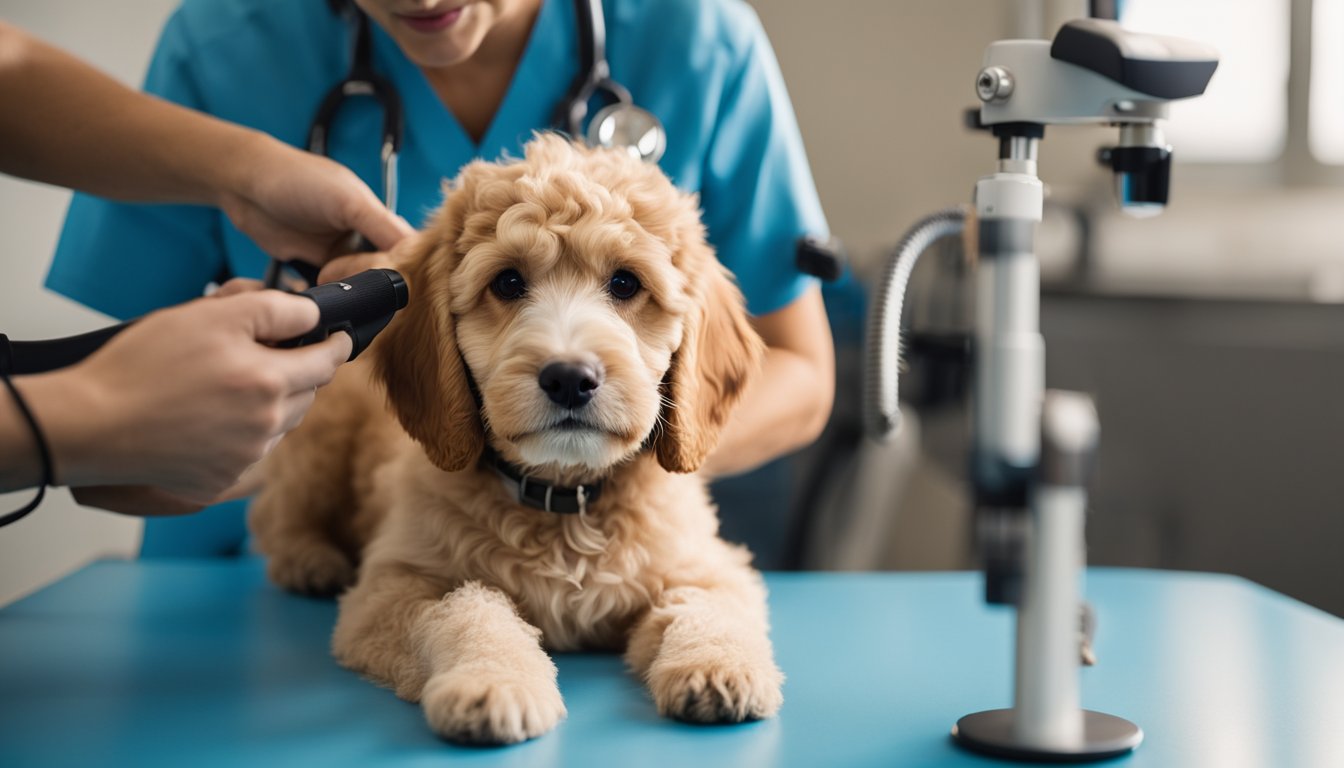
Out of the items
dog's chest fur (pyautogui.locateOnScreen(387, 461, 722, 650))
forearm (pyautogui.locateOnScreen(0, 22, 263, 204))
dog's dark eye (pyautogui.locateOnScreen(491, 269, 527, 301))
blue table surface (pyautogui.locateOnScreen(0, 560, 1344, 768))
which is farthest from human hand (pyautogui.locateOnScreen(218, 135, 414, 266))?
blue table surface (pyautogui.locateOnScreen(0, 560, 1344, 768))

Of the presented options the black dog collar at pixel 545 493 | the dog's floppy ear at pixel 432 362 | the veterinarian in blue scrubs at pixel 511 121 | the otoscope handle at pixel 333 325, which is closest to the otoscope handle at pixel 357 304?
the otoscope handle at pixel 333 325

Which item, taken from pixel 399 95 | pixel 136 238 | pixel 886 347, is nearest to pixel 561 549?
pixel 886 347

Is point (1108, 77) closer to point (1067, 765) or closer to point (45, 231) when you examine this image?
point (1067, 765)

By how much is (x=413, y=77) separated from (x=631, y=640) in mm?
943

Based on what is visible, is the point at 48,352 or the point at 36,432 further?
the point at 48,352

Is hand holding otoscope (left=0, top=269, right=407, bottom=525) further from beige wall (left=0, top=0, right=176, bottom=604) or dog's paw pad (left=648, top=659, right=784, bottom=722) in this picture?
beige wall (left=0, top=0, right=176, bottom=604)

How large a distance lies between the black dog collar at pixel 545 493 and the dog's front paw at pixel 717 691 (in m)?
0.23

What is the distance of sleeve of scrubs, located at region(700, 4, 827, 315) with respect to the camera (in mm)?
1726

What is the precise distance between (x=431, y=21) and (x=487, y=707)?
0.90 meters

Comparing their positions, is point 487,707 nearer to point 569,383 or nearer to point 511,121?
point 569,383

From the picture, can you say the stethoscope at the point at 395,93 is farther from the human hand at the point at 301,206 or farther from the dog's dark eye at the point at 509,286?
the dog's dark eye at the point at 509,286

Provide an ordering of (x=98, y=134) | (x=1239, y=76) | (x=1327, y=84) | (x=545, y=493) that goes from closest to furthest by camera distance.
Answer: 1. (x=545, y=493)
2. (x=98, y=134)
3. (x=1327, y=84)
4. (x=1239, y=76)

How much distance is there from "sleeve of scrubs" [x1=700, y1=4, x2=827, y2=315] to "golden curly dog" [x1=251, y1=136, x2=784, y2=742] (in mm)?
490

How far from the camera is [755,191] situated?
1.73 metres
